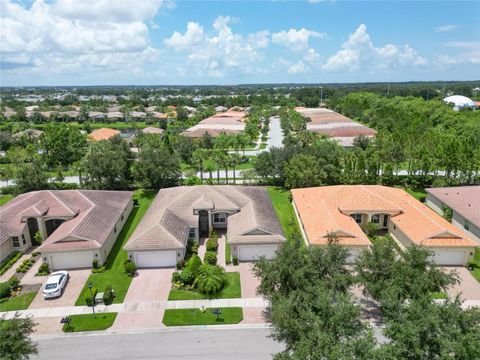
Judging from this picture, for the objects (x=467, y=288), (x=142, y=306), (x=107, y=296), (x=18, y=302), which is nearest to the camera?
(x=142, y=306)

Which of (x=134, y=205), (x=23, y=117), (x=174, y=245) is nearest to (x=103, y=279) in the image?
(x=174, y=245)

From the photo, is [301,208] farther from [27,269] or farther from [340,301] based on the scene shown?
[27,269]

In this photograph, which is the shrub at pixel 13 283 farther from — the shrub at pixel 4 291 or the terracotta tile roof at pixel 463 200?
the terracotta tile roof at pixel 463 200

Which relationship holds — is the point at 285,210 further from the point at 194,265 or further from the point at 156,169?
the point at 156,169

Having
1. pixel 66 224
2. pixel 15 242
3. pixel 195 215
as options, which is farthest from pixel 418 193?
pixel 15 242

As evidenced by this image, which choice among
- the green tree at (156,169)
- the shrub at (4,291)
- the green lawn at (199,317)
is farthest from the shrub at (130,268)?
the green tree at (156,169)

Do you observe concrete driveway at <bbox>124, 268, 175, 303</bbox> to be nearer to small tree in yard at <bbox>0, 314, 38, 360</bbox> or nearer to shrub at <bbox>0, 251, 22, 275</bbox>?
small tree in yard at <bbox>0, 314, 38, 360</bbox>
